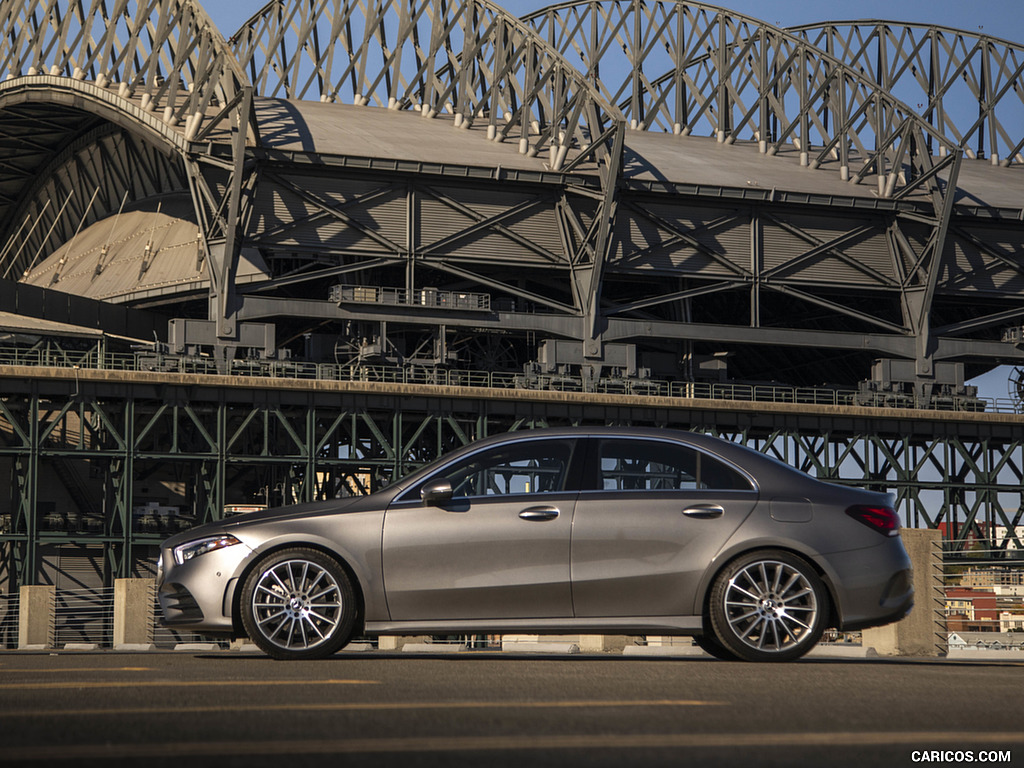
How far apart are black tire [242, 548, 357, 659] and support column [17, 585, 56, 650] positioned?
21732 mm

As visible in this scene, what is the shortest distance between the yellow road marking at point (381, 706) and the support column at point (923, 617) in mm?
9206

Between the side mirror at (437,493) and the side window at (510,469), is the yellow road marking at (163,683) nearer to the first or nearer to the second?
the side mirror at (437,493)

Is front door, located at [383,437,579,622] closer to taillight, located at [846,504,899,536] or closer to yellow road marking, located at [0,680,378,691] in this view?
yellow road marking, located at [0,680,378,691]

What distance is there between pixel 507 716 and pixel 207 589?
453cm

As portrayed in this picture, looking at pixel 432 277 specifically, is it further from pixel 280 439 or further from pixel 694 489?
pixel 694 489

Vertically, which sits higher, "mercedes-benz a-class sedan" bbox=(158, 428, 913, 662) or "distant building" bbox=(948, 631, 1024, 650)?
"mercedes-benz a-class sedan" bbox=(158, 428, 913, 662)

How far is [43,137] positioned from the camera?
74.8 metres

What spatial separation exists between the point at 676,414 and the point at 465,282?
12395 millimetres

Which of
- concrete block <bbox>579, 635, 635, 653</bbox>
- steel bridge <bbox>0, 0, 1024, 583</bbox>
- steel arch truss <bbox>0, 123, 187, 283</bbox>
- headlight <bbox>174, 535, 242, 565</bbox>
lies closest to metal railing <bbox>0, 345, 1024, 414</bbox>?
steel bridge <bbox>0, 0, 1024, 583</bbox>

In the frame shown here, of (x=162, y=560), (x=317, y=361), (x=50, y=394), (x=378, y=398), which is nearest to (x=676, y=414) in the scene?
(x=378, y=398)

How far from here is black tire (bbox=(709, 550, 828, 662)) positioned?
9688mm

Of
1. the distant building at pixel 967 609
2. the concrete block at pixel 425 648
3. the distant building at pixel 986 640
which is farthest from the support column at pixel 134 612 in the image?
the distant building at pixel 986 640

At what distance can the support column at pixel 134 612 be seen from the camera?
82.2 ft

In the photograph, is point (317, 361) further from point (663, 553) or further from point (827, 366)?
point (663, 553)
